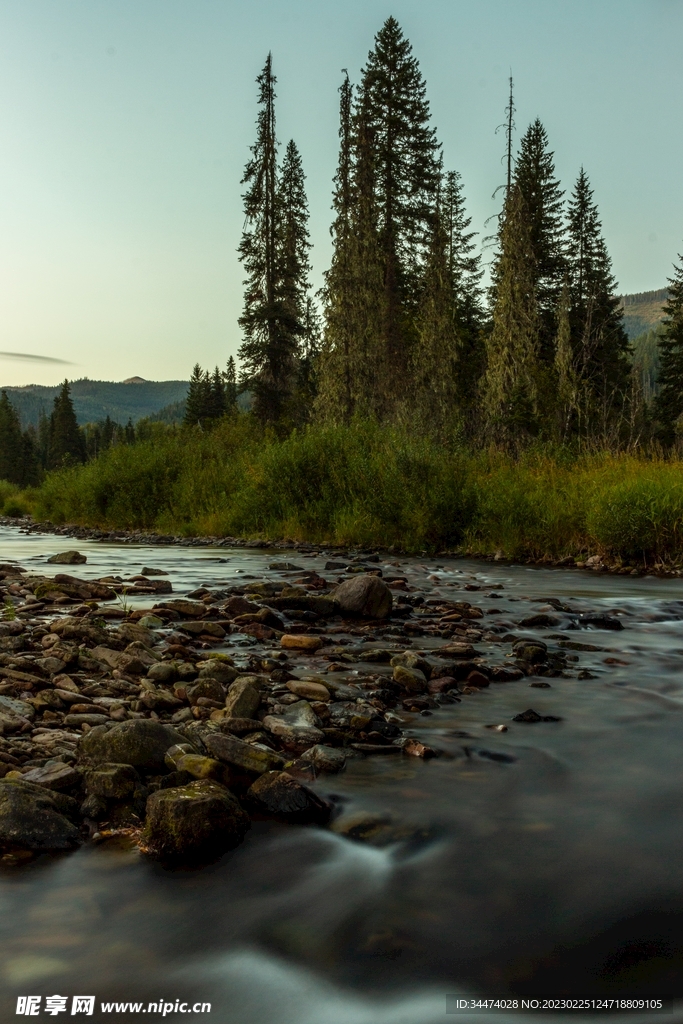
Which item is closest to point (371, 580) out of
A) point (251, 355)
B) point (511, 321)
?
point (511, 321)

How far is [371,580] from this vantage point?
23.0 ft

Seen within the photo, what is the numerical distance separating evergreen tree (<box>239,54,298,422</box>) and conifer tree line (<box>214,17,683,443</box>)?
0.19 feet

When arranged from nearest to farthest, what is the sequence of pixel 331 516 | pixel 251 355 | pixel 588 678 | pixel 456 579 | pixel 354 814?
pixel 354 814 → pixel 588 678 → pixel 456 579 → pixel 331 516 → pixel 251 355

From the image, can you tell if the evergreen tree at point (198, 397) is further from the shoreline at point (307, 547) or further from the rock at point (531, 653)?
the rock at point (531, 653)

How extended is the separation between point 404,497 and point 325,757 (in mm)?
10250

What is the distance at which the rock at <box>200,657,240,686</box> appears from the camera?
4387 millimetres

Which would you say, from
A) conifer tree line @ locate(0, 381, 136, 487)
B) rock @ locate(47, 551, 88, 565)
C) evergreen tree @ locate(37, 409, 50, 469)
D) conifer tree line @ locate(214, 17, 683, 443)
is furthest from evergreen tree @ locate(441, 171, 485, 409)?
evergreen tree @ locate(37, 409, 50, 469)

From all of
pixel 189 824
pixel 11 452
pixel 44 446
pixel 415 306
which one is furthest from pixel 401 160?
pixel 44 446

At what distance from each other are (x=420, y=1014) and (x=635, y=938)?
2.41 feet

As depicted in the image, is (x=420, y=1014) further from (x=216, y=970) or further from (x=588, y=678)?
(x=588, y=678)

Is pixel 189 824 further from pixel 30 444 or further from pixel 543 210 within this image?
pixel 30 444

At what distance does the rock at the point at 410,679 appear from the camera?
4.53m

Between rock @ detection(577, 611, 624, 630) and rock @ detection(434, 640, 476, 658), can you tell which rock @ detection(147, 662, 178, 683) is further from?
rock @ detection(577, 611, 624, 630)

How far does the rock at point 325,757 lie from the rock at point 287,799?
0.30 metres
